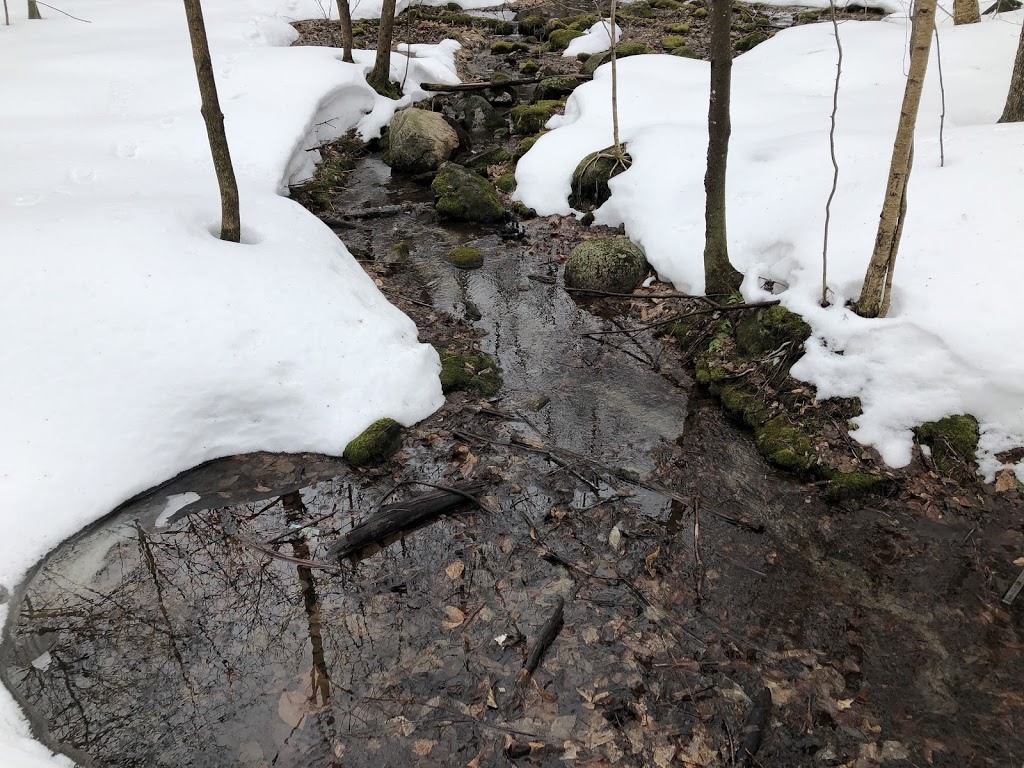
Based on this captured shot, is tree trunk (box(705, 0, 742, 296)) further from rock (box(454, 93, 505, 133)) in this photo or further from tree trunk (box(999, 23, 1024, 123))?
rock (box(454, 93, 505, 133))

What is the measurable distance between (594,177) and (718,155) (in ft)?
14.5

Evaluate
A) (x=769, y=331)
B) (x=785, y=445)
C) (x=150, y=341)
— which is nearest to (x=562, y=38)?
(x=769, y=331)

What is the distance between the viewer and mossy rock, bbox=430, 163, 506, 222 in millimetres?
10898

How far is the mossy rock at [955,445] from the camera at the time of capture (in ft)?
17.6

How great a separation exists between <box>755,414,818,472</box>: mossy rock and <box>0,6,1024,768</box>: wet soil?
6.3 inches

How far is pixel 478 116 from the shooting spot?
51.2 feet

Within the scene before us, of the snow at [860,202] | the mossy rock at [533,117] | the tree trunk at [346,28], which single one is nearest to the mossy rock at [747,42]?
the snow at [860,202]

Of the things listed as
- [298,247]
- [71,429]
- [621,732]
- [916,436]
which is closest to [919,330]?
[916,436]

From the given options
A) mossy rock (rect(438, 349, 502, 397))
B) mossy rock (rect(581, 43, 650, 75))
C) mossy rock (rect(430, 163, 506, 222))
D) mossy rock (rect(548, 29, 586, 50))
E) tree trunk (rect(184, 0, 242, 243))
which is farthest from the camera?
mossy rock (rect(548, 29, 586, 50))

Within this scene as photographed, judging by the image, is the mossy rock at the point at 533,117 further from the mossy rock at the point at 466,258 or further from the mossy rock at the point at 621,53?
the mossy rock at the point at 466,258

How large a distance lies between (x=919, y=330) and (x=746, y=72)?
952 centimetres

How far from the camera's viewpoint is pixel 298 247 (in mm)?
7383

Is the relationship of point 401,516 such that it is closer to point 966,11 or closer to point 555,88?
point 555,88

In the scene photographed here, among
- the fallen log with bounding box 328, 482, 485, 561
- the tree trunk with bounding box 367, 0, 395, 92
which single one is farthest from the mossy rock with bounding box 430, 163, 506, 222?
the fallen log with bounding box 328, 482, 485, 561
